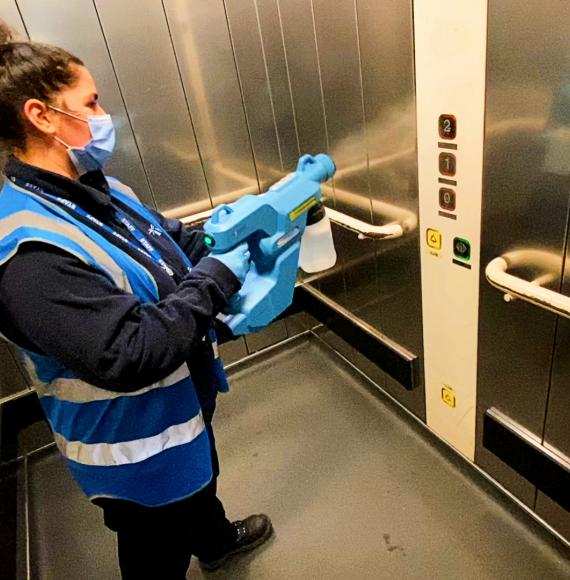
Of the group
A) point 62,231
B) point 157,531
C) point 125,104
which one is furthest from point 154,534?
point 125,104

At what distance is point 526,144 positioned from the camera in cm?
99

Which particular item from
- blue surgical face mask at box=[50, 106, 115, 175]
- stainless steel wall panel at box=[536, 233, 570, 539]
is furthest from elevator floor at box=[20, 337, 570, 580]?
blue surgical face mask at box=[50, 106, 115, 175]

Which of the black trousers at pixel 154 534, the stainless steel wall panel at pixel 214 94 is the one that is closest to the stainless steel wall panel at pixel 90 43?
the stainless steel wall panel at pixel 214 94

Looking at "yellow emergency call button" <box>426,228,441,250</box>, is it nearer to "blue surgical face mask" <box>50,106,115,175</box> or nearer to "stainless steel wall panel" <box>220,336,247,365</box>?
"blue surgical face mask" <box>50,106,115,175</box>

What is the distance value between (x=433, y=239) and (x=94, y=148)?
32.4 inches

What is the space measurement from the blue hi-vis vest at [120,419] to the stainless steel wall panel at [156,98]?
2.26ft

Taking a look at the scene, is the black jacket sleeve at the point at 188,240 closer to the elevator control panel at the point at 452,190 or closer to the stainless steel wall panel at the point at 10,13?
the elevator control panel at the point at 452,190

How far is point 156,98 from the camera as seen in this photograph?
5.60ft

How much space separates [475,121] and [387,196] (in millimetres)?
391

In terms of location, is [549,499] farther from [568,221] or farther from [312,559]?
[568,221]

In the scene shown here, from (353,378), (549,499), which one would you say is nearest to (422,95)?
(549,499)

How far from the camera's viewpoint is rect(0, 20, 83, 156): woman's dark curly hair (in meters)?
0.86

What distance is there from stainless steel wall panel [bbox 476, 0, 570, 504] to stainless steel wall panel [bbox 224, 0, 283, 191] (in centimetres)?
88

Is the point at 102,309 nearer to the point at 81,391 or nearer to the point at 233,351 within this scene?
the point at 81,391
